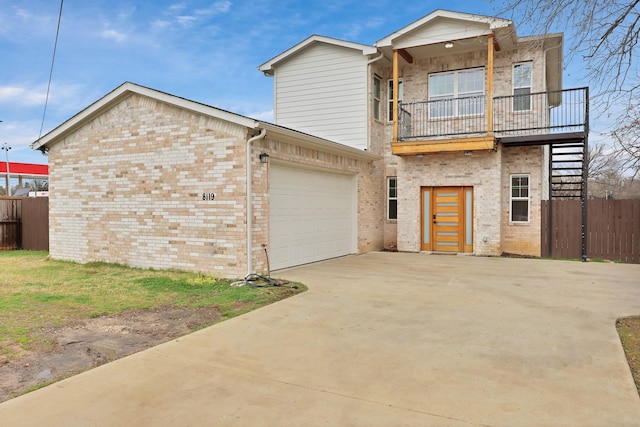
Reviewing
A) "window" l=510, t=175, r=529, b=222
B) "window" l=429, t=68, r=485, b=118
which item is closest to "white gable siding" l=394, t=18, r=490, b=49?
"window" l=429, t=68, r=485, b=118

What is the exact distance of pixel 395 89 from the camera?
1375cm

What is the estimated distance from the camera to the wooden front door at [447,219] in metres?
13.7

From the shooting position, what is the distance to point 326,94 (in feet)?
49.4

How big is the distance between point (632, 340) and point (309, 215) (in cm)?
751

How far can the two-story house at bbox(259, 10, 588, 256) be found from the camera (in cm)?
1295

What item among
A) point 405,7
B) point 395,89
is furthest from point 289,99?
point 405,7

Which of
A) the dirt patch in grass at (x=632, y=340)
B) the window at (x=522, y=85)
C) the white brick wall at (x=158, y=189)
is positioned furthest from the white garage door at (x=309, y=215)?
the dirt patch in grass at (x=632, y=340)

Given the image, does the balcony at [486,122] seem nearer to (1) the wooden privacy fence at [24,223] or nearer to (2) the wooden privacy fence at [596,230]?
(2) the wooden privacy fence at [596,230]

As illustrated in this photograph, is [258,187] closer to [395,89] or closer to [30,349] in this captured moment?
[30,349]

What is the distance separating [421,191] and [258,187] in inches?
276

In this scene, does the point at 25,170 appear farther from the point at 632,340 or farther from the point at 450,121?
the point at 632,340

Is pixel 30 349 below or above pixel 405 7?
below

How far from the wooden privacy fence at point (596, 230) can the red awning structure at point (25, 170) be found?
105ft

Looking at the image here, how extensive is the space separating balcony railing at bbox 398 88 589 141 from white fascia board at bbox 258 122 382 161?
1951 millimetres
